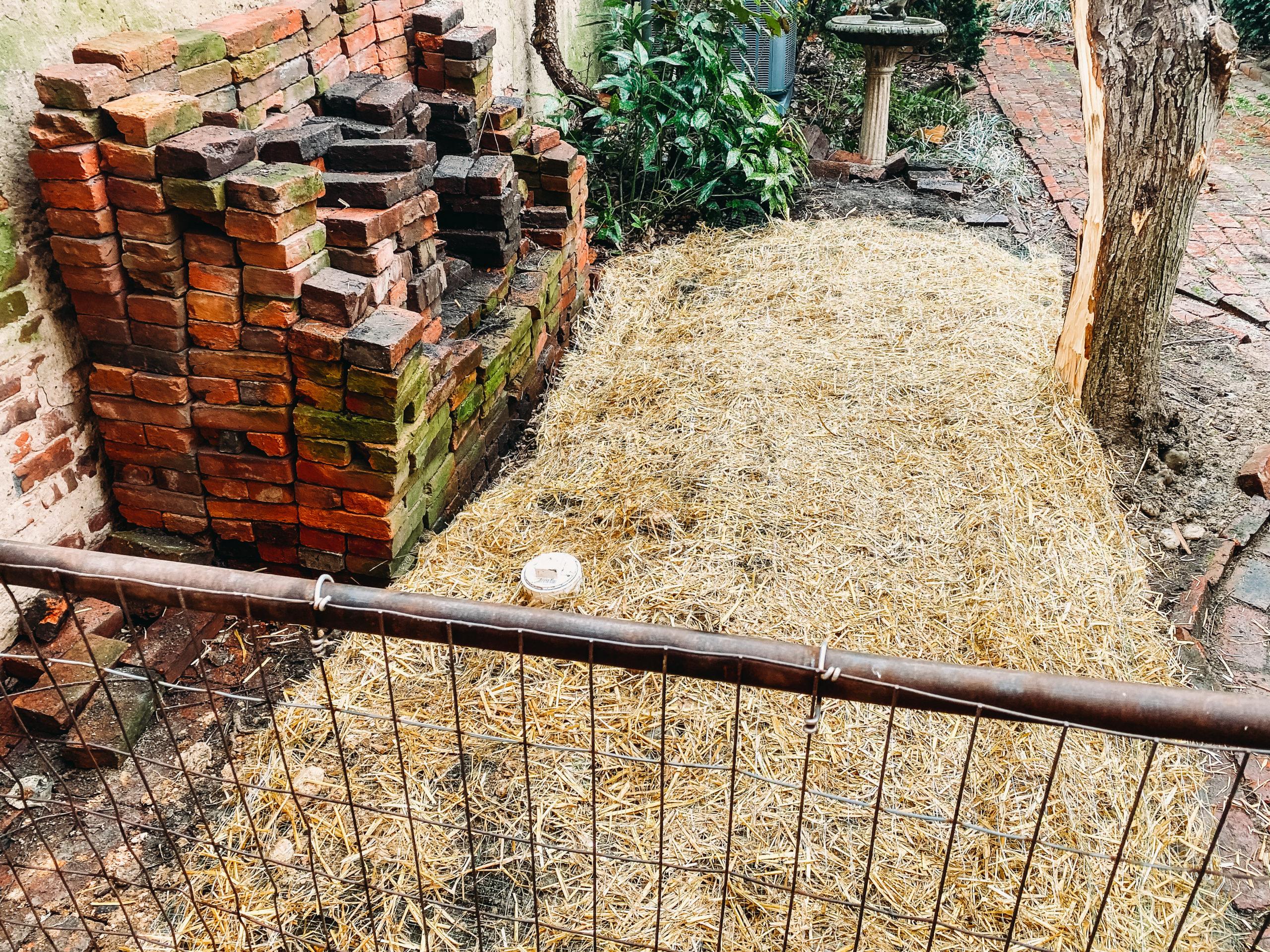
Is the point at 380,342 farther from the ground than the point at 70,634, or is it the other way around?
the point at 380,342

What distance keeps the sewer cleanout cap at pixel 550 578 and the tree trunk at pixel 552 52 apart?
4205 millimetres

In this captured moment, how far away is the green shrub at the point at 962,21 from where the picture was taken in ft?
34.7

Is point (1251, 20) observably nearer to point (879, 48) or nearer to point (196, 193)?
point (879, 48)

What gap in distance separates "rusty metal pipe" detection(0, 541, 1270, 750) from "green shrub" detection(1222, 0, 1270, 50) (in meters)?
12.6

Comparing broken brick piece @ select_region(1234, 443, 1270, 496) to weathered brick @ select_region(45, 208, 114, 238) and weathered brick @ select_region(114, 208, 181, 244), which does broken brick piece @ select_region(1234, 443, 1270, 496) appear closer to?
weathered brick @ select_region(114, 208, 181, 244)

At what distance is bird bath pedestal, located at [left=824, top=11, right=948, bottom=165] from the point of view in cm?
751

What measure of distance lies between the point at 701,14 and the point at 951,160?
2.80m

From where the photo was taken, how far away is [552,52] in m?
6.52

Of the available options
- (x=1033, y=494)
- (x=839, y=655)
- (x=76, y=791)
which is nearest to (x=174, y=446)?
(x=76, y=791)

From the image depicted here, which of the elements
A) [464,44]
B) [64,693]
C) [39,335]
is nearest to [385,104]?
[464,44]

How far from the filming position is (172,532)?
11.6 ft

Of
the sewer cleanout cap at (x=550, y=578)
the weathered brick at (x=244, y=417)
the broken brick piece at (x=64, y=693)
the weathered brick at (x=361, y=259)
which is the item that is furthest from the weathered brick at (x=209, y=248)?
the sewer cleanout cap at (x=550, y=578)

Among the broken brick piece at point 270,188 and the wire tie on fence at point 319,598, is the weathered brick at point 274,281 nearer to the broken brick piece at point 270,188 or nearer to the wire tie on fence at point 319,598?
the broken brick piece at point 270,188

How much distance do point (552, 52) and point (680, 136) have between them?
1024 millimetres
